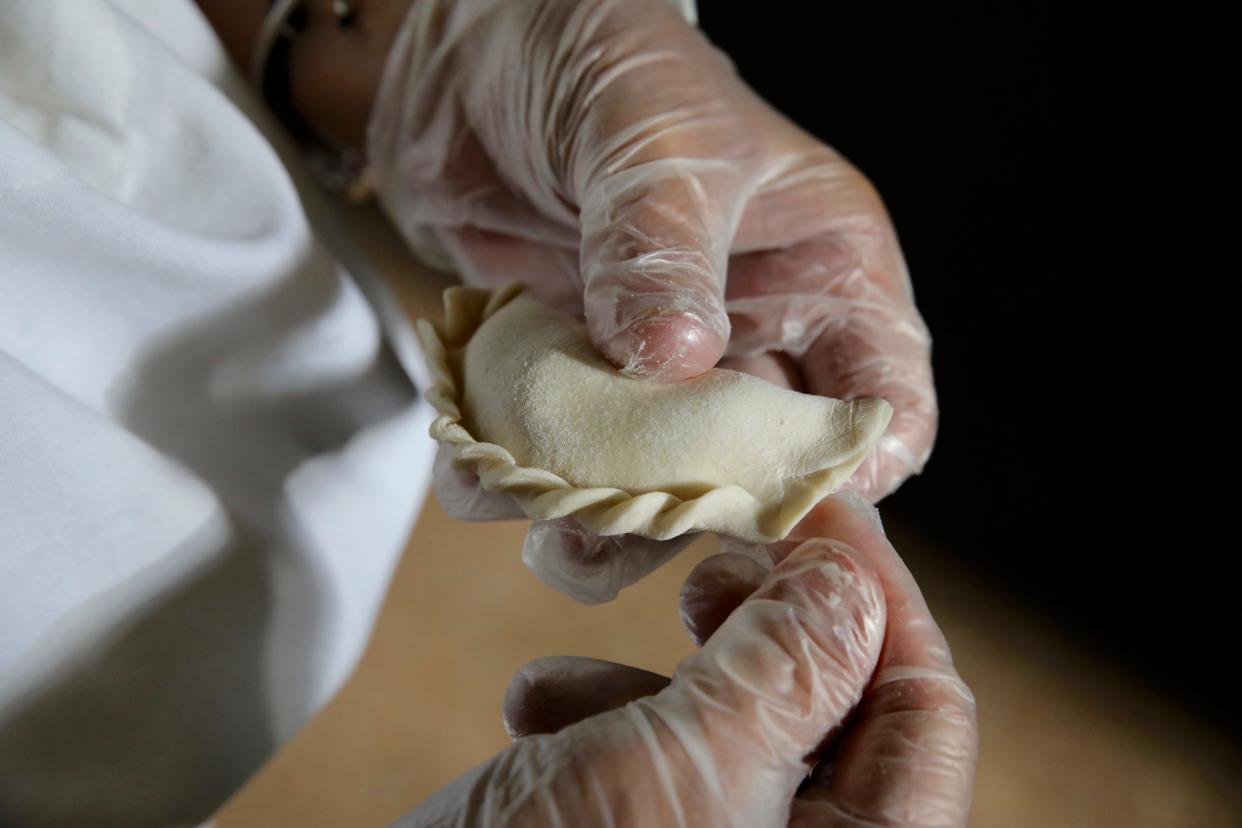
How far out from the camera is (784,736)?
0.71 metres

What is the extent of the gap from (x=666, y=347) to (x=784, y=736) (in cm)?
38

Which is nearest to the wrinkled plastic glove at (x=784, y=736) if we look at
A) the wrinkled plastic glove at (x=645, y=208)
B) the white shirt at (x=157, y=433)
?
the wrinkled plastic glove at (x=645, y=208)

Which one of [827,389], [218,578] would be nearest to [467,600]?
[218,578]

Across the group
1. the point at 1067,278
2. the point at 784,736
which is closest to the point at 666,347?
the point at 784,736

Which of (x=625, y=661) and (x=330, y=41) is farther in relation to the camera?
(x=625, y=661)

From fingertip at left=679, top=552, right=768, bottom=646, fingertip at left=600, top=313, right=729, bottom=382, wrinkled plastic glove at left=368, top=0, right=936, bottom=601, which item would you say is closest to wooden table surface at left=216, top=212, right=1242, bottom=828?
wrinkled plastic glove at left=368, top=0, right=936, bottom=601

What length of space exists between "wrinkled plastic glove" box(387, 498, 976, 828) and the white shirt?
44 centimetres

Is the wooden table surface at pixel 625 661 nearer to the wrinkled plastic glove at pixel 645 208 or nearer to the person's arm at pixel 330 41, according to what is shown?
the wrinkled plastic glove at pixel 645 208

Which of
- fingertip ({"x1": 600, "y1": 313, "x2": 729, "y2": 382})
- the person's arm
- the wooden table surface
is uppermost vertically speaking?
the person's arm

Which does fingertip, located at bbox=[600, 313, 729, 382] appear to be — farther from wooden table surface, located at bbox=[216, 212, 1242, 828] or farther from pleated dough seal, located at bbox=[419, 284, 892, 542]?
wooden table surface, located at bbox=[216, 212, 1242, 828]

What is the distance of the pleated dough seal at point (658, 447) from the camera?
2.61ft

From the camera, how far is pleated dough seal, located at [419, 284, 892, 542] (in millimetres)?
795

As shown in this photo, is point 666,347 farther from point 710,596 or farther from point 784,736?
point 784,736

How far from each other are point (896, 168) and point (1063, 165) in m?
0.33
